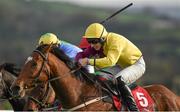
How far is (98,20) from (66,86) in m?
44.6

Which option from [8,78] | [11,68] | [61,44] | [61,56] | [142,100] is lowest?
[142,100]

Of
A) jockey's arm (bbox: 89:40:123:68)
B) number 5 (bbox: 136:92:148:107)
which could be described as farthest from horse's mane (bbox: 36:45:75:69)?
number 5 (bbox: 136:92:148:107)

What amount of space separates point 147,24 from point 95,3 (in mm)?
4903

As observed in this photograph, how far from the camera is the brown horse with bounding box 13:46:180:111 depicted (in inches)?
308

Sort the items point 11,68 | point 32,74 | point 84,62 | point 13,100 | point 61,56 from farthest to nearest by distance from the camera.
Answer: point 11,68 < point 13,100 < point 84,62 < point 61,56 < point 32,74

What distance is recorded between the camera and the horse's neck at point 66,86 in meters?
8.10

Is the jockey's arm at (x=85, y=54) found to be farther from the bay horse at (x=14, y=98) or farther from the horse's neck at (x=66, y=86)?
the horse's neck at (x=66, y=86)

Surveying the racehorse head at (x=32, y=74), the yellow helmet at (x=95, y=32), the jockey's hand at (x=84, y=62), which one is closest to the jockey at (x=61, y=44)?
the yellow helmet at (x=95, y=32)

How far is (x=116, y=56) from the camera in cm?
849

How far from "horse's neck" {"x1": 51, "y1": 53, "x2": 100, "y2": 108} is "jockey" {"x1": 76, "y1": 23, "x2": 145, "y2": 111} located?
266mm

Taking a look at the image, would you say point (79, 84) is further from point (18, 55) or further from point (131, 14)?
point (131, 14)

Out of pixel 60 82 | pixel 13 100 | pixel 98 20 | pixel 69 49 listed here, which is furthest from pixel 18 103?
pixel 98 20

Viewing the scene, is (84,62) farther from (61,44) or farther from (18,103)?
(61,44)

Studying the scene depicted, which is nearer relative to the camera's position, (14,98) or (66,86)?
(66,86)
